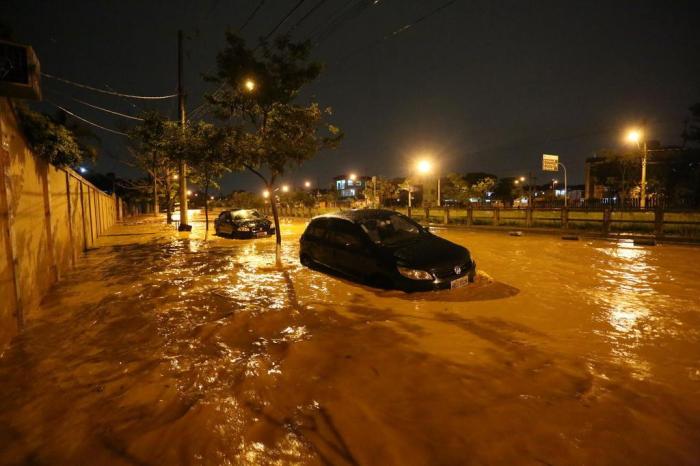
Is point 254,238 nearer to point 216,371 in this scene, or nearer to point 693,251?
point 216,371

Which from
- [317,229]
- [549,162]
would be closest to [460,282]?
[317,229]

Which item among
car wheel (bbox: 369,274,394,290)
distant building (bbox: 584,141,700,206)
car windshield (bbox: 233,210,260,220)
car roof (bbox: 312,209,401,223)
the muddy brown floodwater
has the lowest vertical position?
the muddy brown floodwater

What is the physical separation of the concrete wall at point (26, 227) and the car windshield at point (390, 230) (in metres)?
5.44

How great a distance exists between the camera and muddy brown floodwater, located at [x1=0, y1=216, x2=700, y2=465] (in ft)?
9.13

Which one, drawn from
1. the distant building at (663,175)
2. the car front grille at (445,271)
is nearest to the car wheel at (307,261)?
the car front grille at (445,271)

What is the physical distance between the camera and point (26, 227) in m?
6.04

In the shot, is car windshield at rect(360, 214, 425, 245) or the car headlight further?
car windshield at rect(360, 214, 425, 245)

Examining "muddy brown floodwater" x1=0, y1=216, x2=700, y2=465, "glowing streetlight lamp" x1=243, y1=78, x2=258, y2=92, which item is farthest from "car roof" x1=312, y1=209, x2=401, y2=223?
"glowing streetlight lamp" x1=243, y1=78, x2=258, y2=92

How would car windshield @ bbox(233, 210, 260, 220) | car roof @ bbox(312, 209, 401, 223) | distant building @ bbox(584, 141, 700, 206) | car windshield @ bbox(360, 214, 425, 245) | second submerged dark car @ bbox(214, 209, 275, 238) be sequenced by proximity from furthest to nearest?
distant building @ bbox(584, 141, 700, 206) < car windshield @ bbox(233, 210, 260, 220) < second submerged dark car @ bbox(214, 209, 275, 238) < car roof @ bbox(312, 209, 401, 223) < car windshield @ bbox(360, 214, 425, 245)

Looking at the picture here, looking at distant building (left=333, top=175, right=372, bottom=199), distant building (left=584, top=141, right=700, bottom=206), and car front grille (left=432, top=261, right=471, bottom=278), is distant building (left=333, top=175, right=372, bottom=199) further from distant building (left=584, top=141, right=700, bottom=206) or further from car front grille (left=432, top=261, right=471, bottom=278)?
car front grille (left=432, top=261, right=471, bottom=278)

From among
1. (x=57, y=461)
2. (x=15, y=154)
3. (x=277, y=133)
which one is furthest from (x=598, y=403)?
(x=277, y=133)

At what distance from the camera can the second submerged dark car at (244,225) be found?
1798 cm

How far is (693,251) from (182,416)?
15.4 m

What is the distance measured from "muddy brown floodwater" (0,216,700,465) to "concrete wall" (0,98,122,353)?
1.59 ft
